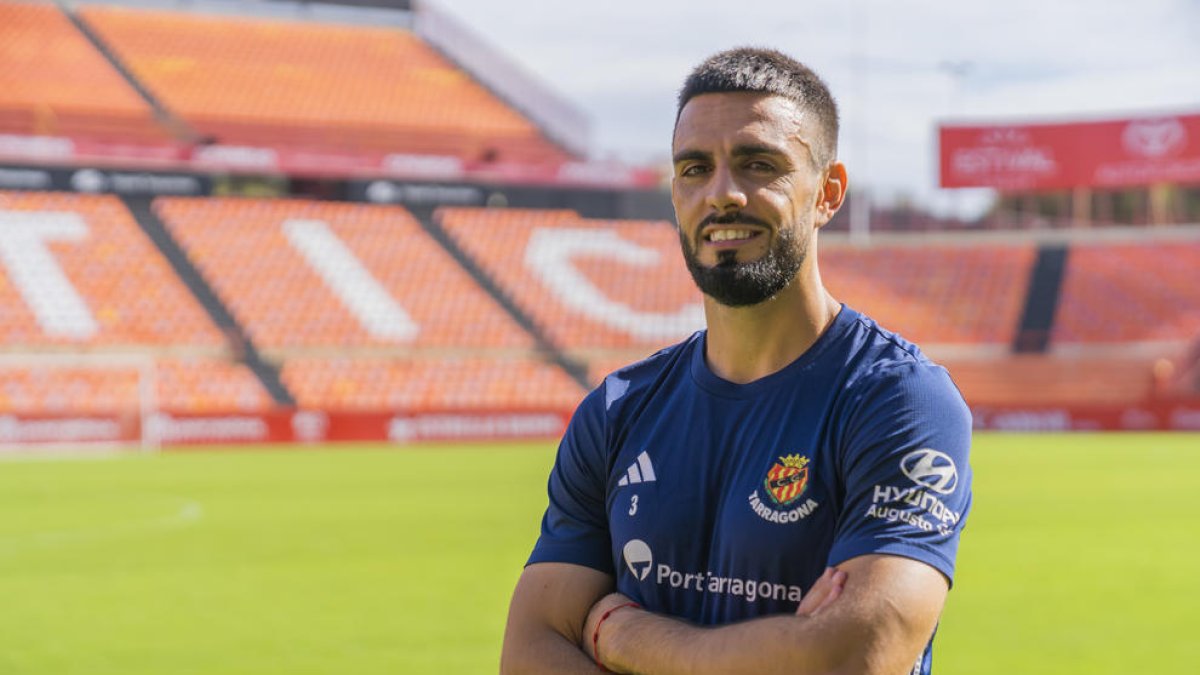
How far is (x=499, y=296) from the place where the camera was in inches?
1607

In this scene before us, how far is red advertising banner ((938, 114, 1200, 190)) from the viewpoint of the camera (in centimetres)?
4512

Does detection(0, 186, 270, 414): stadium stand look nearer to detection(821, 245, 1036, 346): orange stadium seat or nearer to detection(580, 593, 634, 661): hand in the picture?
detection(821, 245, 1036, 346): orange stadium seat

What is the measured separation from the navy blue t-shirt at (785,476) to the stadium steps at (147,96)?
4236 centimetres

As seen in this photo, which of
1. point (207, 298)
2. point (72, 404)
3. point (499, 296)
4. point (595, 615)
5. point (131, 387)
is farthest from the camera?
point (499, 296)

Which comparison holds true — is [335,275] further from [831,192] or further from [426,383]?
[831,192]

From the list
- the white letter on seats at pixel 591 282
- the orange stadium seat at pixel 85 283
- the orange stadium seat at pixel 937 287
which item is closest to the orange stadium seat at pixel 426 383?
the orange stadium seat at pixel 85 283

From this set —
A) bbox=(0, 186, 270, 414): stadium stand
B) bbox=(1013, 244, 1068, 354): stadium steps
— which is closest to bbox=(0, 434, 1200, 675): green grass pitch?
bbox=(0, 186, 270, 414): stadium stand

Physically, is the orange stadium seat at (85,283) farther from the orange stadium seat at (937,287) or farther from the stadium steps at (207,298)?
the orange stadium seat at (937,287)

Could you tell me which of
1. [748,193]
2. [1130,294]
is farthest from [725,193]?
[1130,294]

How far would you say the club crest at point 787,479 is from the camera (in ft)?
9.32

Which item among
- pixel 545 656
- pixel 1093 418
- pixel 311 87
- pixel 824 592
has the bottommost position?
pixel 1093 418

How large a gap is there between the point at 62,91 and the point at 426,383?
17.0m

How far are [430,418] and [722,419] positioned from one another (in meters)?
29.4

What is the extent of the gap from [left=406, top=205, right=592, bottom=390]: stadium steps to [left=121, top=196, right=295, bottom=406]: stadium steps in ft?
25.0
